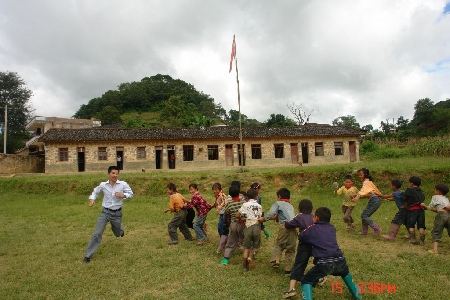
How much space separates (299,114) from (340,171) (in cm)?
2921

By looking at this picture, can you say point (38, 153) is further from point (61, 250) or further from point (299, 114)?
point (299, 114)

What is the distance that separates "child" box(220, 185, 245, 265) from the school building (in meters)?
18.3

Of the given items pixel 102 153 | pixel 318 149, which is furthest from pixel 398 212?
pixel 102 153

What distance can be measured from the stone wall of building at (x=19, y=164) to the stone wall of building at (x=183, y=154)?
2.75 metres

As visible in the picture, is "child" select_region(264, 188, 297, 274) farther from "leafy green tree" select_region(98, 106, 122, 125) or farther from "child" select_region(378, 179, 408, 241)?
"leafy green tree" select_region(98, 106, 122, 125)

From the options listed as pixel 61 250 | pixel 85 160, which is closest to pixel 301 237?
pixel 61 250

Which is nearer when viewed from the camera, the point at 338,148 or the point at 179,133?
the point at 179,133

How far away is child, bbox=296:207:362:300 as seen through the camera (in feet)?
11.9

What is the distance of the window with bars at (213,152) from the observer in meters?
24.5

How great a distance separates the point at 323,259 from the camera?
364 cm

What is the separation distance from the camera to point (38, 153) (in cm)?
2569

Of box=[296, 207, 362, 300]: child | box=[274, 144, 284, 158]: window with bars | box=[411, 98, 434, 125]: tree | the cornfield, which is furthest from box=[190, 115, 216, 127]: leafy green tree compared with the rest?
box=[411, 98, 434, 125]: tree
